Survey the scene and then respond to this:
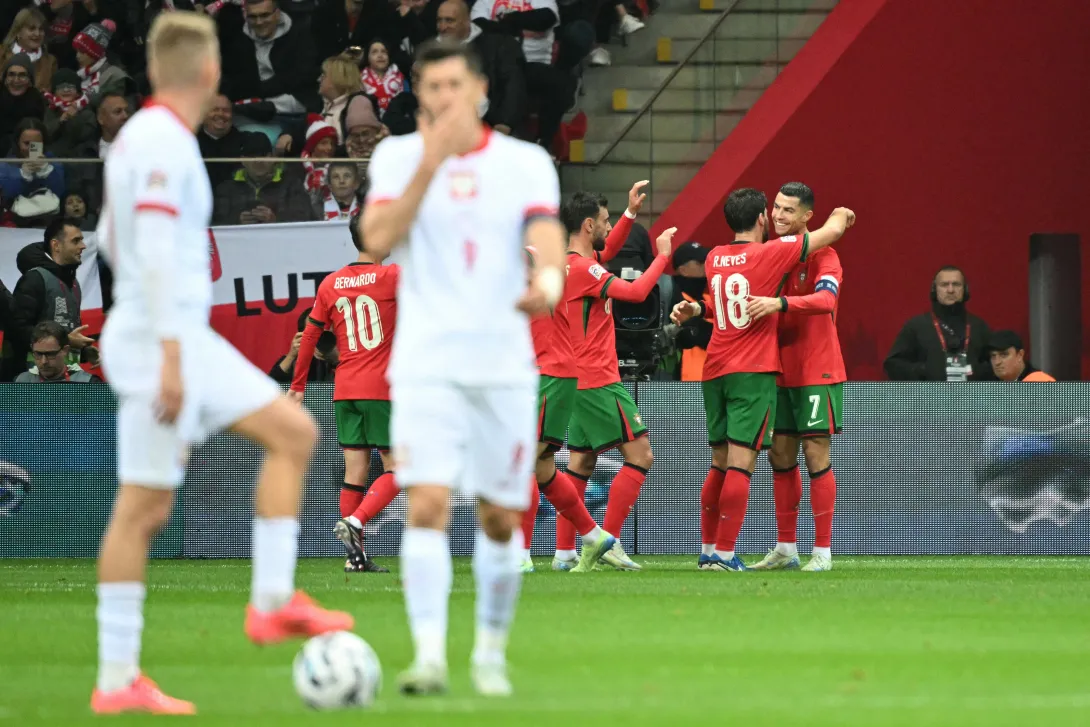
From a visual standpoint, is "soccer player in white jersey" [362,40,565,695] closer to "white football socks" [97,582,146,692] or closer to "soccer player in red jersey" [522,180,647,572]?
"white football socks" [97,582,146,692]

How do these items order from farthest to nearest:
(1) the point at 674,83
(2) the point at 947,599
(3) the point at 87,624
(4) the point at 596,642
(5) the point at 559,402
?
(1) the point at 674,83 → (5) the point at 559,402 → (2) the point at 947,599 → (3) the point at 87,624 → (4) the point at 596,642

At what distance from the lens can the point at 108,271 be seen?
49.3ft

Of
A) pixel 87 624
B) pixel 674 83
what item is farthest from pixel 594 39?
pixel 87 624

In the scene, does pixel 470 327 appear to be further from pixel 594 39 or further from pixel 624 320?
pixel 594 39

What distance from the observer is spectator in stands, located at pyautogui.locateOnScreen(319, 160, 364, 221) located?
1534 centimetres

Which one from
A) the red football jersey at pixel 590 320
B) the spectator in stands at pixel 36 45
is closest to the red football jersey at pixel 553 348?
the red football jersey at pixel 590 320

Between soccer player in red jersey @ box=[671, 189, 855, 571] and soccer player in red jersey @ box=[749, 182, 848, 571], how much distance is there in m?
0.22

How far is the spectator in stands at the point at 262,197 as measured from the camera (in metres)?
15.3

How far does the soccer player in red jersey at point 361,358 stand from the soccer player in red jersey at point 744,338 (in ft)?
6.68

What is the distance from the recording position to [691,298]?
52.5 feet

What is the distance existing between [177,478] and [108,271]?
29.9 ft

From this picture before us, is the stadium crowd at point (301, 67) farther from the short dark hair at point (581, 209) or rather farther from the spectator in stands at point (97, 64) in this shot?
the short dark hair at point (581, 209)

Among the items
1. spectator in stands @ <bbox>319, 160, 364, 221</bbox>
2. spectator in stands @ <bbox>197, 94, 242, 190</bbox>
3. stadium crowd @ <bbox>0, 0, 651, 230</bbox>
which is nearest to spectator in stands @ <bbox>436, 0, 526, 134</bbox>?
stadium crowd @ <bbox>0, 0, 651, 230</bbox>

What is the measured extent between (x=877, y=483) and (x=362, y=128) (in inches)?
231
